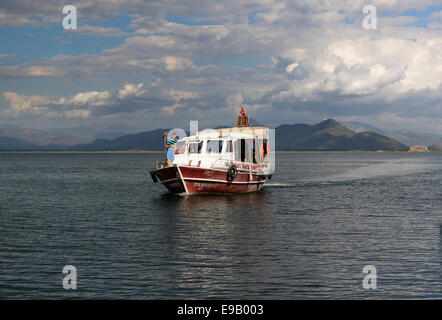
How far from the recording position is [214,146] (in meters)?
49.3

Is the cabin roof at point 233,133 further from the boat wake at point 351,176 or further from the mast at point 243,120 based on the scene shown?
the boat wake at point 351,176

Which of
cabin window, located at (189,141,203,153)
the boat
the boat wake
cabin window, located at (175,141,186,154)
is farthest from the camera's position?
the boat wake

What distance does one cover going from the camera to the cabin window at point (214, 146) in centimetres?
4906

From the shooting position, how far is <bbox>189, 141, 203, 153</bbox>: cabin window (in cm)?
4897

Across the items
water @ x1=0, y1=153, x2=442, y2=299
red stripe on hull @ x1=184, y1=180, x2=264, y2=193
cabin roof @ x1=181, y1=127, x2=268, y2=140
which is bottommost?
water @ x1=0, y1=153, x2=442, y2=299

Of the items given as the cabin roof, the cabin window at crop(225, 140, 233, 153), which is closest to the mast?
the cabin roof

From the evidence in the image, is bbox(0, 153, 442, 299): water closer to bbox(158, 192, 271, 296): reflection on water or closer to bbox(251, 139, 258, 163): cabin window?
bbox(158, 192, 271, 296): reflection on water

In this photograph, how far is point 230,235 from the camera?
29422 mm

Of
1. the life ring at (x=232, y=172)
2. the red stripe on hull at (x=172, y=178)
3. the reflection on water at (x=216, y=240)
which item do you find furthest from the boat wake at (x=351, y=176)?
the reflection on water at (x=216, y=240)

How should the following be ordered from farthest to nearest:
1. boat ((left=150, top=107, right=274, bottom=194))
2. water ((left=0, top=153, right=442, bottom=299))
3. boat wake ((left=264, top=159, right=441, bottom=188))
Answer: boat wake ((left=264, top=159, right=441, bottom=188)), boat ((left=150, top=107, right=274, bottom=194)), water ((left=0, top=153, right=442, bottom=299))

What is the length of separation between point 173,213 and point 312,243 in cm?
1534

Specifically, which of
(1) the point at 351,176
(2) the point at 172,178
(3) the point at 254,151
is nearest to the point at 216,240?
(2) the point at 172,178

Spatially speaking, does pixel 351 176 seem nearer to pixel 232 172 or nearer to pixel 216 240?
pixel 232 172
